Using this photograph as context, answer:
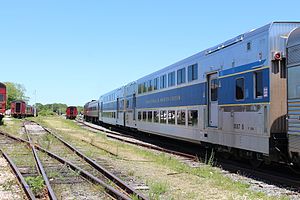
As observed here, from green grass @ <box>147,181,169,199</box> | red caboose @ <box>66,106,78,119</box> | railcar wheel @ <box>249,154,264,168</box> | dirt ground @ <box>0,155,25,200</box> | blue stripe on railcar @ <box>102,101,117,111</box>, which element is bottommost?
dirt ground @ <box>0,155,25,200</box>

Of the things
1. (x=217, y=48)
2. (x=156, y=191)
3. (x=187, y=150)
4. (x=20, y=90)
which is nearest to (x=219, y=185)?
(x=156, y=191)

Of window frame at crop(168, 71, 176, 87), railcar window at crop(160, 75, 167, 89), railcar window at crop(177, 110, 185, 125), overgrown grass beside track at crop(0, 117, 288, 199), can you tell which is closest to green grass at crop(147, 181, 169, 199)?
overgrown grass beside track at crop(0, 117, 288, 199)

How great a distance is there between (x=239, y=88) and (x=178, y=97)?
19.2 feet

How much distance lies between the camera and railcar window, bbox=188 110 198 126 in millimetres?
14266

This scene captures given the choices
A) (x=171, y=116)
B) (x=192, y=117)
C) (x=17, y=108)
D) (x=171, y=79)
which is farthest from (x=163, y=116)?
(x=17, y=108)

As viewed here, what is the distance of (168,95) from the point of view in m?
18.2

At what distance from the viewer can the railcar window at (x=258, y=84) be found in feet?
32.0

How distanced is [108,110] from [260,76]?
3052 cm

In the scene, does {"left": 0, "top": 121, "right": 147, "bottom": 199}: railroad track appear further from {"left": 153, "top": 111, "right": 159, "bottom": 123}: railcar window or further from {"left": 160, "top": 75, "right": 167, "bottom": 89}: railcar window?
{"left": 153, "top": 111, "right": 159, "bottom": 123}: railcar window

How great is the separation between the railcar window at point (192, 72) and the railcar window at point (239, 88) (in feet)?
11.4

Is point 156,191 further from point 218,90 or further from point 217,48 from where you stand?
point 217,48

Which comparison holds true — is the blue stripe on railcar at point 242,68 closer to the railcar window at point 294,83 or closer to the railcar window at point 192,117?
the railcar window at point 294,83

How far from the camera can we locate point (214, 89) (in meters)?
12.9

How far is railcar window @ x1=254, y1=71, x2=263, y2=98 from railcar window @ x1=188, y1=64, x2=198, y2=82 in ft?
14.6
